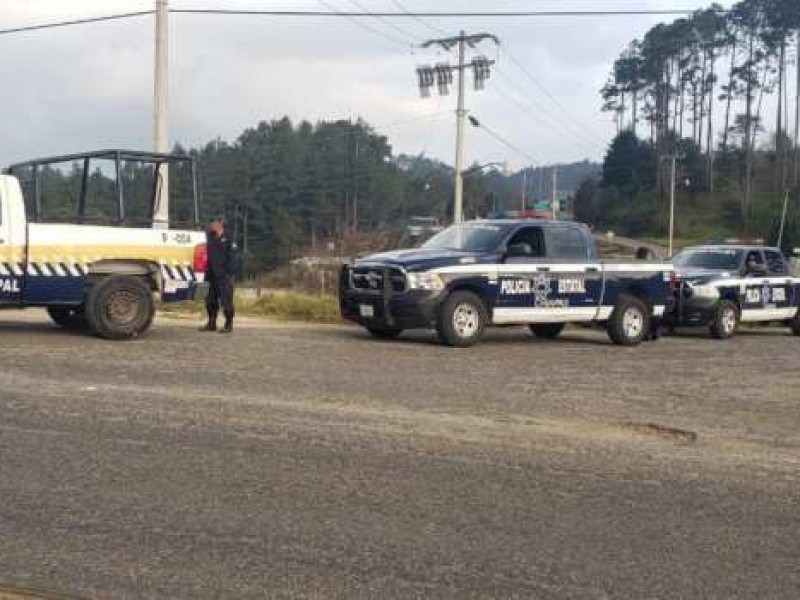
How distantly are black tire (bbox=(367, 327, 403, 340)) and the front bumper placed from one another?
22.1 inches

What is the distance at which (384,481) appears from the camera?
257 inches

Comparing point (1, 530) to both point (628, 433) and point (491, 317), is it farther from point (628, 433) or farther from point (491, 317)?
point (491, 317)

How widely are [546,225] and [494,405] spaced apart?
22.0 feet

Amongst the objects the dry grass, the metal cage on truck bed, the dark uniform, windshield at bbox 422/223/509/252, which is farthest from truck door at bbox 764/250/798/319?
the metal cage on truck bed

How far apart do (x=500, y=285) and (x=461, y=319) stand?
2.72ft

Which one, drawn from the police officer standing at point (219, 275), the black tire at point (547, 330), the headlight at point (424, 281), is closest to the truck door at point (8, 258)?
the police officer standing at point (219, 275)

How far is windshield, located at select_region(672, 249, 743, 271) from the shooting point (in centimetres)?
2008

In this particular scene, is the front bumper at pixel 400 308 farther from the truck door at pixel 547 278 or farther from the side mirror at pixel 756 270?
the side mirror at pixel 756 270

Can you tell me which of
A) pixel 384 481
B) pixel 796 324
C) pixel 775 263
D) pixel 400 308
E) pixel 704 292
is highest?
pixel 775 263

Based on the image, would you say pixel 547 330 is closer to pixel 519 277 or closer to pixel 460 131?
pixel 519 277

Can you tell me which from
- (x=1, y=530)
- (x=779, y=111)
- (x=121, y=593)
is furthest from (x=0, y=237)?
(x=779, y=111)

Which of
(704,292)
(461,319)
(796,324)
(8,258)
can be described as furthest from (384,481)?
(796,324)

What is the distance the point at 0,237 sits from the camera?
12.7m

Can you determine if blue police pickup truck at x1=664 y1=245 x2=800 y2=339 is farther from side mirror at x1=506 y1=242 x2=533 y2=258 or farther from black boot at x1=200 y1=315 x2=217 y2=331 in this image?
black boot at x1=200 y1=315 x2=217 y2=331
